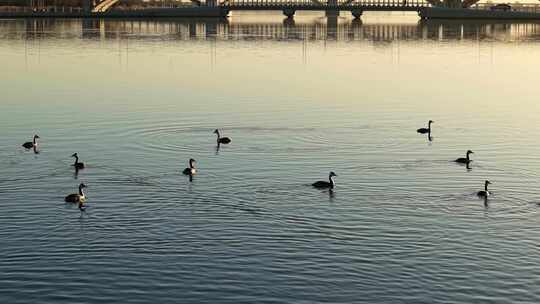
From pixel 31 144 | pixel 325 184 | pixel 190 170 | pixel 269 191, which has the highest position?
pixel 31 144

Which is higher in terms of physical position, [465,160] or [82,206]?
[465,160]

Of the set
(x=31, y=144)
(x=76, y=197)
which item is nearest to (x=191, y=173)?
(x=76, y=197)

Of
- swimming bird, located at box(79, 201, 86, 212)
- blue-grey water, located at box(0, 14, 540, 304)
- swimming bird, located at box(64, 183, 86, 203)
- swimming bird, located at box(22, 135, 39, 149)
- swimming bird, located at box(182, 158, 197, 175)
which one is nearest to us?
blue-grey water, located at box(0, 14, 540, 304)

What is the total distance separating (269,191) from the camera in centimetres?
3884

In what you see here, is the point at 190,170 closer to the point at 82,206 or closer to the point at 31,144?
the point at 82,206

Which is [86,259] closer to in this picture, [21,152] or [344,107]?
[21,152]

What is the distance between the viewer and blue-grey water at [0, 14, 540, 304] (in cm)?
2867

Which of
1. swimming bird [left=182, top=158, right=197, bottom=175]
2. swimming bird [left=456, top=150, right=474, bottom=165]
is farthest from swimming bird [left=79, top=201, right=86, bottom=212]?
swimming bird [left=456, top=150, right=474, bottom=165]

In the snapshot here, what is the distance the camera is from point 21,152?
46000 mm

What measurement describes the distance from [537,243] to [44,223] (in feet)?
46.4

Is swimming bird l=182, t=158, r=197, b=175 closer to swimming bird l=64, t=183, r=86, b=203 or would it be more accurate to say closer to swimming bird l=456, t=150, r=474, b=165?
swimming bird l=64, t=183, r=86, b=203

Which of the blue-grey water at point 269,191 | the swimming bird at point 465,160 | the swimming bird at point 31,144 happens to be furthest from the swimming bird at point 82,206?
the swimming bird at point 465,160

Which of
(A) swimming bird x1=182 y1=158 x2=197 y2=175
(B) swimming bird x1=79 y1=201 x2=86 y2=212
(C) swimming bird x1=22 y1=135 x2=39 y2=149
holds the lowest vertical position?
(B) swimming bird x1=79 y1=201 x2=86 y2=212

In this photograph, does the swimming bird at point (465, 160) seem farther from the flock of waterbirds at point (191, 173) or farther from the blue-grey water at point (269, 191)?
the blue-grey water at point (269, 191)
